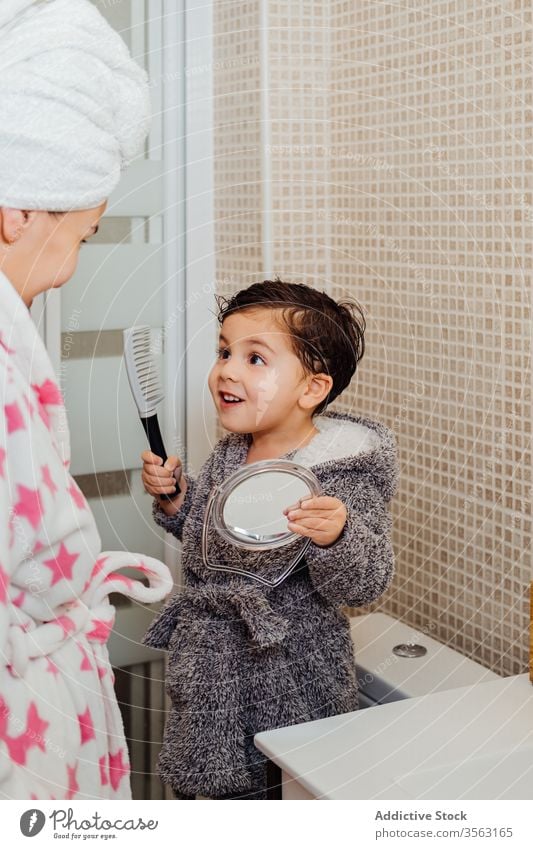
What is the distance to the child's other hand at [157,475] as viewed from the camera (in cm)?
81

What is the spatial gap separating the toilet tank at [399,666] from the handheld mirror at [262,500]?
22 centimetres

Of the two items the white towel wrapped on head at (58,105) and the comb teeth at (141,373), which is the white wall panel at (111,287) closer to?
the comb teeth at (141,373)

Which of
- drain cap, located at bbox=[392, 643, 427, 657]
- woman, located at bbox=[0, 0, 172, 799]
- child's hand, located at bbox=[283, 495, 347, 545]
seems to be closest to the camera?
woman, located at bbox=[0, 0, 172, 799]

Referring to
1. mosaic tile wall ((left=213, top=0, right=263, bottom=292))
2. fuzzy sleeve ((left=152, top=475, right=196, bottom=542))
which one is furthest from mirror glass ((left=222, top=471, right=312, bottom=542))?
mosaic tile wall ((left=213, top=0, right=263, bottom=292))

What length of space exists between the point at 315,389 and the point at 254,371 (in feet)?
0.18

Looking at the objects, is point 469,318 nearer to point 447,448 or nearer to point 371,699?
point 447,448

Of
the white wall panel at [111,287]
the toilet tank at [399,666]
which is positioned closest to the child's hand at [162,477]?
the white wall panel at [111,287]

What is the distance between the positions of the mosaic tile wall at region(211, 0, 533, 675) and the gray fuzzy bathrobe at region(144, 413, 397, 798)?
4.4 inches

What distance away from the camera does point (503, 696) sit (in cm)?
79

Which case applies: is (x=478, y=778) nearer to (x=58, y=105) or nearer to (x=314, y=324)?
(x=314, y=324)

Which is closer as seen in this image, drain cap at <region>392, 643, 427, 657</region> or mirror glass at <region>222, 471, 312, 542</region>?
mirror glass at <region>222, 471, 312, 542</region>

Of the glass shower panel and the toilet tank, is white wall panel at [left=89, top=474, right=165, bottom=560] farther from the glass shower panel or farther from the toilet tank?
the toilet tank

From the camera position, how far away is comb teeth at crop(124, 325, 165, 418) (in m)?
0.75
